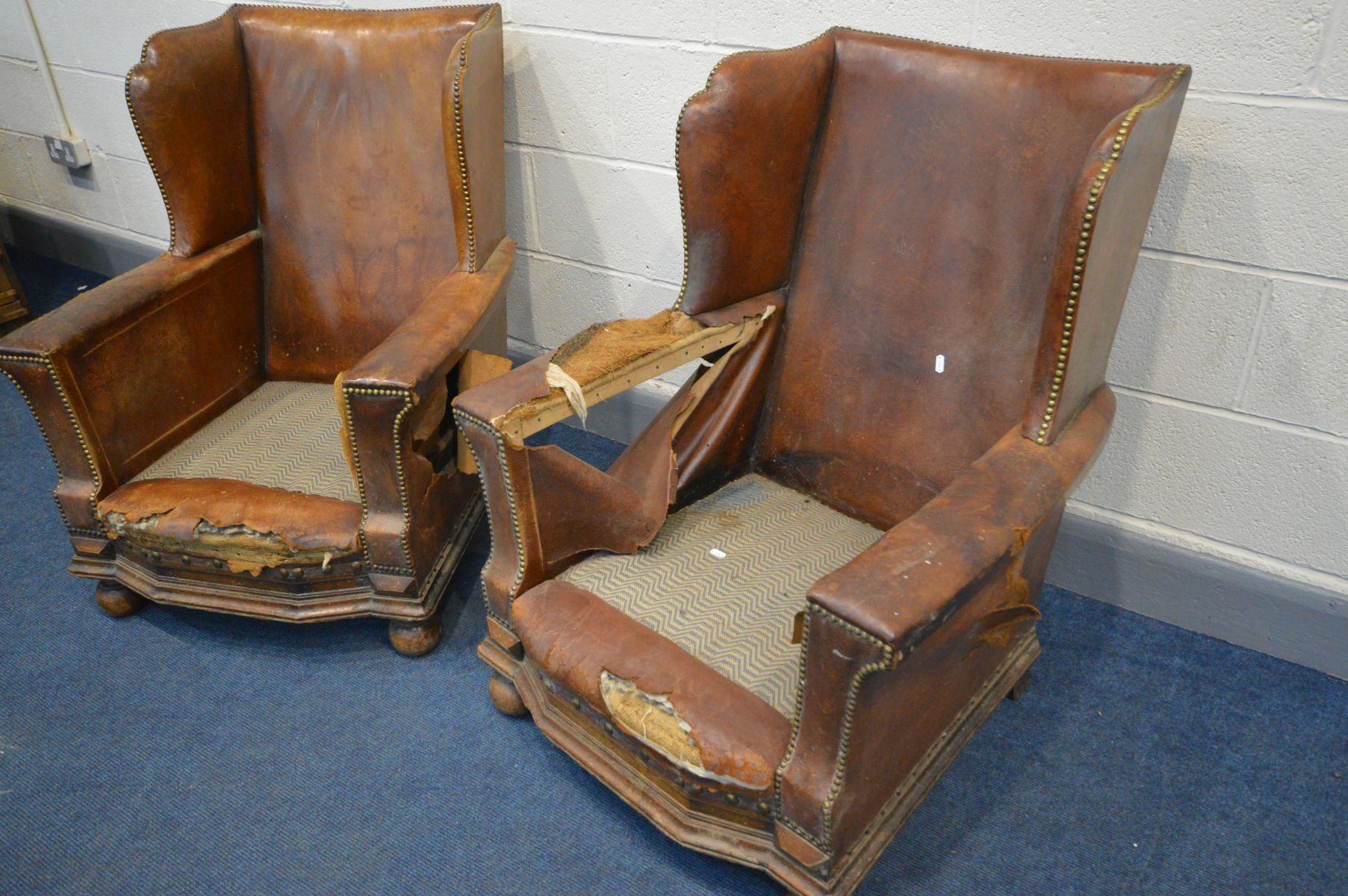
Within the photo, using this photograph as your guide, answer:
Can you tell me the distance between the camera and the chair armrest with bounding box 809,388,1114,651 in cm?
105

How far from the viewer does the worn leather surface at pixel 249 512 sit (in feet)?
5.53

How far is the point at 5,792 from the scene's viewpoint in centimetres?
162

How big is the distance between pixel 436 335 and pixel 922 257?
0.80 m

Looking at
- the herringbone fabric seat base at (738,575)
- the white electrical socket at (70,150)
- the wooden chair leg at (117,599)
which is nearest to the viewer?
the herringbone fabric seat base at (738,575)

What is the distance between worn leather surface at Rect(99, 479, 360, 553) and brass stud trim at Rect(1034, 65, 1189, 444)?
114 centimetres

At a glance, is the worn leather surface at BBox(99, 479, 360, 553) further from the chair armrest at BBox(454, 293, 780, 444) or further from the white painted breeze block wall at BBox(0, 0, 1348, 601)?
the white painted breeze block wall at BBox(0, 0, 1348, 601)

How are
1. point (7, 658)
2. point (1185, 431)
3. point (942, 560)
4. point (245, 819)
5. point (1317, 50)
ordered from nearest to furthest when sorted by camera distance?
point (942, 560)
point (1317, 50)
point (245, 819)
point (1185, 431)
point (7, 658)

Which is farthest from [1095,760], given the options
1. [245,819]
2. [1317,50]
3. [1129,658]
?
[245,819]

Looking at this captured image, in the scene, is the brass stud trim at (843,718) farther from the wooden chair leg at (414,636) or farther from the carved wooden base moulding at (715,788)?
the wooden chair leg at (414,636)

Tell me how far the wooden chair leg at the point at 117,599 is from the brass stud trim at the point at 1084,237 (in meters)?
1.71

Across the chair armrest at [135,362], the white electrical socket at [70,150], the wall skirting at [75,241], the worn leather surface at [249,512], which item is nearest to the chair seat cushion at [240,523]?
the worn leather surface at [249,512]

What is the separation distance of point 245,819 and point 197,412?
83 centimetres

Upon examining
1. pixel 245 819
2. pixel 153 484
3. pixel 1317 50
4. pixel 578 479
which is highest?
pixel 1317 50

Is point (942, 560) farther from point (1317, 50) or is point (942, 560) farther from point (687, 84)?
point (687, 84)
